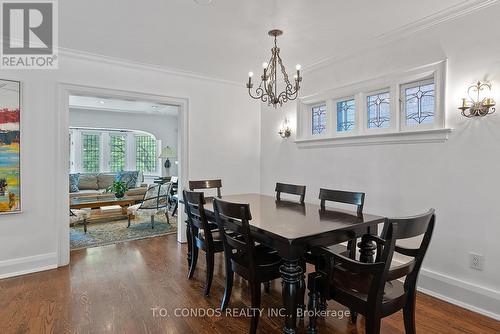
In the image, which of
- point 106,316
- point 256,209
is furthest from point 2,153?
point 256,209

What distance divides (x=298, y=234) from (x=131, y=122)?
7.84 m

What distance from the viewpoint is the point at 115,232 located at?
4.79 meters

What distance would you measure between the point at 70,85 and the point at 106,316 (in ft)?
8.83

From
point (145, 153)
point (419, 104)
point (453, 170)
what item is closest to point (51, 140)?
point (419, 104)

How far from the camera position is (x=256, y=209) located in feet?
8.75

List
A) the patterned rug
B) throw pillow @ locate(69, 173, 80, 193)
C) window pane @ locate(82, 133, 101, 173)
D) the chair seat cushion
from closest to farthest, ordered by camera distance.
Result: 1. the chair seat cushion
2. the patterned rug
3. throw pillow @ locate(69, 173, 80, 193)
4. window pane @ locate(82, 133, 101, 173)

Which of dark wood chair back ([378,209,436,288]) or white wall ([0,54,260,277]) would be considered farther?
white wall ([0,54,260,277])

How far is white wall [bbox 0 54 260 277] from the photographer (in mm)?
3141

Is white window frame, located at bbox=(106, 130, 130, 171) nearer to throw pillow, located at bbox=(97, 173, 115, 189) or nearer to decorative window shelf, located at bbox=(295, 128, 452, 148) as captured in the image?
throw pillow, located at bbox=(97, 173, 115, 189)

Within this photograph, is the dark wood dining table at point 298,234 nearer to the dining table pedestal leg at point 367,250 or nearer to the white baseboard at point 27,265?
the dining table pedestal leg at point 367,250

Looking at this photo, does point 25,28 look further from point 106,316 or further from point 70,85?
point 106,316

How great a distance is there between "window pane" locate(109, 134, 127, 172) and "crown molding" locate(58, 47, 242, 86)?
5.63 meters

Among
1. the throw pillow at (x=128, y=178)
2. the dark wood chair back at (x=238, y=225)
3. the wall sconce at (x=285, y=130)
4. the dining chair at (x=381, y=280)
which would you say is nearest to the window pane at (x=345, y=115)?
the wall sconce at (x=285, y=130)

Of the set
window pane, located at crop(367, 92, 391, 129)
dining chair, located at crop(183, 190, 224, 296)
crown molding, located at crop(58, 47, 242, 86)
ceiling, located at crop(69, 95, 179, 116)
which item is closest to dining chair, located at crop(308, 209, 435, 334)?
dining chair, located at crop(183, 190, 224, 296)
